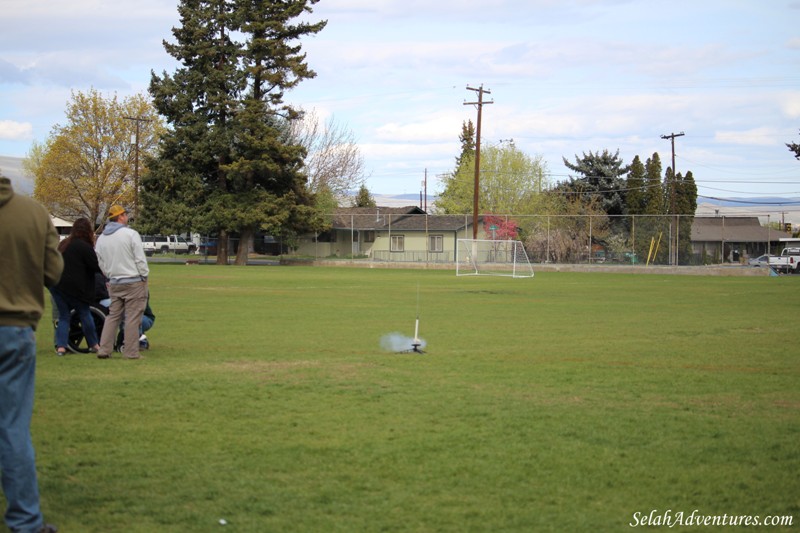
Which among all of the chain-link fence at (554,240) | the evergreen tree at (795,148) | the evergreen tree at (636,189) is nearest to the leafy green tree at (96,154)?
the chain-link fence at (554,240)

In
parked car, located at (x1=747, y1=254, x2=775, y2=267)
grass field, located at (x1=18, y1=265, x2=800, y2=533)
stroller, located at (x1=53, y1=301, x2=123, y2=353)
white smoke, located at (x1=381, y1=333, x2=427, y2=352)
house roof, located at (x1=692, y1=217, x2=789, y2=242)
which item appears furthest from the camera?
house roof, located at (x1=692, y1=217, x2=789, y2=242)

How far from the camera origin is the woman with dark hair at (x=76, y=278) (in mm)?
12141

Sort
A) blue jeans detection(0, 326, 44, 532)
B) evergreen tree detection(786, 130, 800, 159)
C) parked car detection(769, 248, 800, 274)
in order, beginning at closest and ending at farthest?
1. blue jeans detection(0, 326, 44, 532)
2. evergreen tree detection(786, 130, 800, 159)
3. parked car detection(769, 248, 800, 274)

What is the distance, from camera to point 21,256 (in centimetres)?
503

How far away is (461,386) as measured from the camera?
9984mm

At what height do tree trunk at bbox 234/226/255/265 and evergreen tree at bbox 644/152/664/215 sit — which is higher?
evergreen tree at bbox 644/152/664/215

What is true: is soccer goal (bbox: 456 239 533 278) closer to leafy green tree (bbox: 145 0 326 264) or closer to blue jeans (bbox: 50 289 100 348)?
leafy green tree (bbox: 145 0 326 264)

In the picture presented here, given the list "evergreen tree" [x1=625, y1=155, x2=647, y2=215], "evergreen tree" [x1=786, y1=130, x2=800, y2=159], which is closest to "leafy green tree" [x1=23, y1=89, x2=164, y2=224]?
"evergreen tree" [x1=625, y1=155, x2=647, y2=215]

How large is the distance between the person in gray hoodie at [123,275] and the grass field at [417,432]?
424mm

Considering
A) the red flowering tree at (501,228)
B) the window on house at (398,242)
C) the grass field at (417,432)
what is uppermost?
the red flowering tree at (501,228)

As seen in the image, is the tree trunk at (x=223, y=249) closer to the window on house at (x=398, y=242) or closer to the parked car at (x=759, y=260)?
the window on house at (x=398, y=242)

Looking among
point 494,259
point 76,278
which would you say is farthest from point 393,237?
point 76,278

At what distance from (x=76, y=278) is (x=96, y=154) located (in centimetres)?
7101

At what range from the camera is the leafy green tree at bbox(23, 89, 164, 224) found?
254ft
